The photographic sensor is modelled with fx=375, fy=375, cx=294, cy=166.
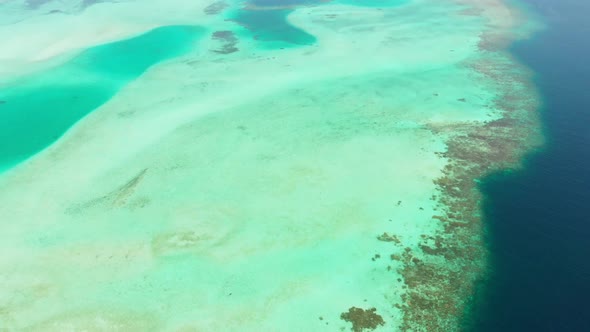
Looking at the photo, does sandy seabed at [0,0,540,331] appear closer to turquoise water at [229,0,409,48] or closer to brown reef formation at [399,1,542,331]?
brown reef formation at [399,1,542,331]

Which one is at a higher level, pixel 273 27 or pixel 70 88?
pixel 273 27

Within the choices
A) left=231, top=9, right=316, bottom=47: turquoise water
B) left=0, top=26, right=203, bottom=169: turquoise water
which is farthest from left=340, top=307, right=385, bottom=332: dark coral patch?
left=231, top=9, right=316, bottom=47: turquoise water

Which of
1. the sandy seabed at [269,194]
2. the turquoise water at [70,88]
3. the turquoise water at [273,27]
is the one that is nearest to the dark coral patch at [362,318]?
the sandy seabed at [269,194]

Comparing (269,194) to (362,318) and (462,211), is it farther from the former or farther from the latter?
(462,211)

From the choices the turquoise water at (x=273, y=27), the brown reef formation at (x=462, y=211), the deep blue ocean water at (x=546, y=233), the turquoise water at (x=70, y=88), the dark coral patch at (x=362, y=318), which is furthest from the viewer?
the turquoise water at (x=273, y=27)

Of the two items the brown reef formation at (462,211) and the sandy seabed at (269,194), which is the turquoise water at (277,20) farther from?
the brown reef formation at (462,211)

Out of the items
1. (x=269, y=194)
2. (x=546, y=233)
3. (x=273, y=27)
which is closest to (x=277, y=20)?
(x=273, y=27)

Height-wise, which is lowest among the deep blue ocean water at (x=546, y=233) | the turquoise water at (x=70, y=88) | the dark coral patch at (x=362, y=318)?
the dark coral patch at (x=362, y=318)
